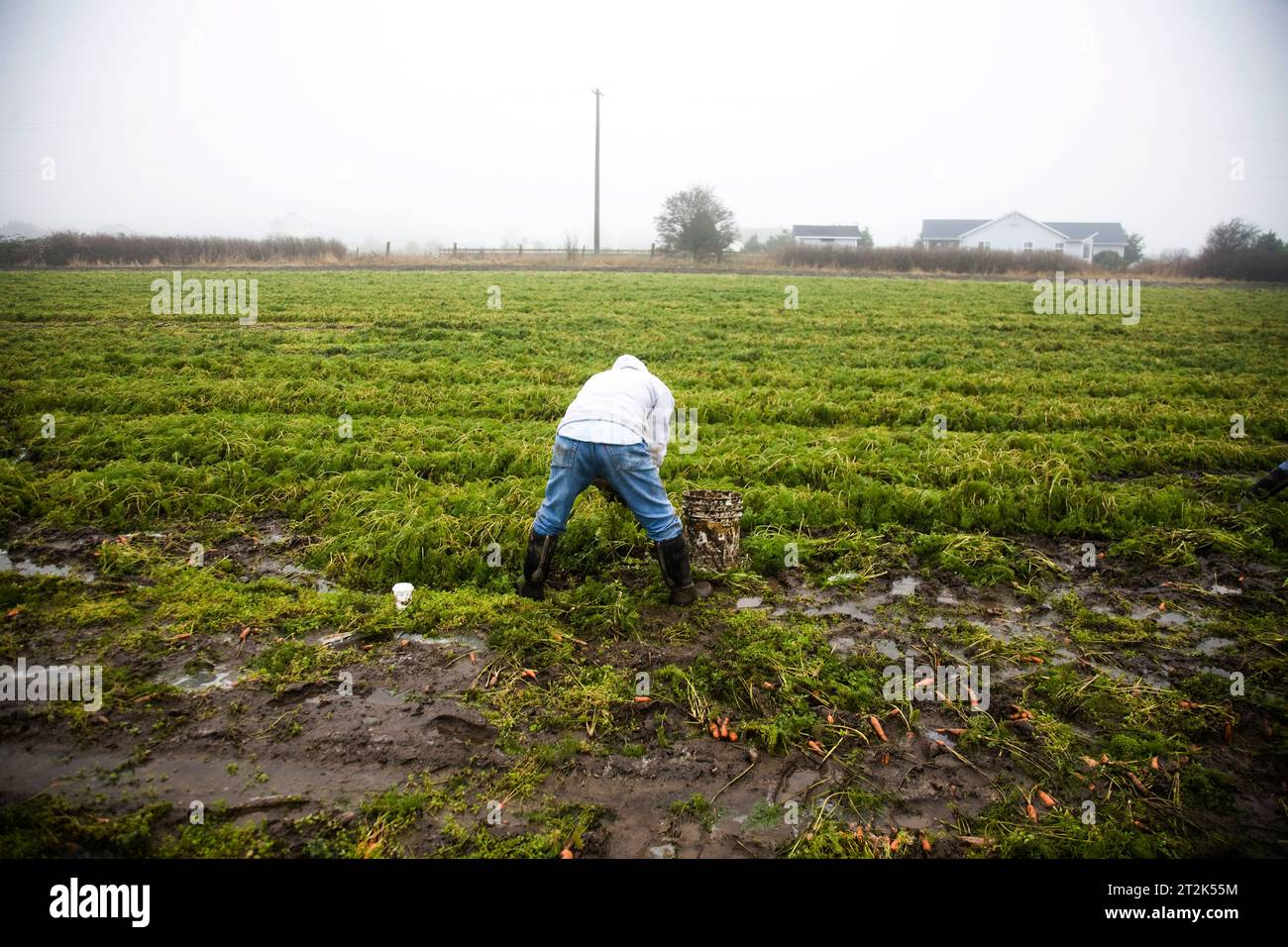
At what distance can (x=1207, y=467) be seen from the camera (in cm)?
809

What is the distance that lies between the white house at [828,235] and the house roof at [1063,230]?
297 inches

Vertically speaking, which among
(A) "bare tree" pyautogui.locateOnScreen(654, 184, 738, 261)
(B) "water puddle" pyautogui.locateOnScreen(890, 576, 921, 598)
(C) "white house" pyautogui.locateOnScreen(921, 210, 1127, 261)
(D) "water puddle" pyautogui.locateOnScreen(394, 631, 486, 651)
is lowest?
(D) "water puddle" pyautogui.locateOnScreen(394, 631, 486, 651)

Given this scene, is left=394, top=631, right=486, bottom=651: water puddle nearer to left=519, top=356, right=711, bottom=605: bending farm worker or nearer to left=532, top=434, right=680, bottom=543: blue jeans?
left=519, top=356, right=711, bottom=605: bending farm worker

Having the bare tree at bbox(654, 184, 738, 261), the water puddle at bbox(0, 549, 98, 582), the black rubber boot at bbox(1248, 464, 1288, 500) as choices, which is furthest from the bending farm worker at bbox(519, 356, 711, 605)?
the bare tree at bbox(654, 184, 738, 261)

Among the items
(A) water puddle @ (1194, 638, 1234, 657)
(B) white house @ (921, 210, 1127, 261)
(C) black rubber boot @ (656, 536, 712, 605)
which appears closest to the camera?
(A) water puddle @ (1194, 638, 1234, 657)

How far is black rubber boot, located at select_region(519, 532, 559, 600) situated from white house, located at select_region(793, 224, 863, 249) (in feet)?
247

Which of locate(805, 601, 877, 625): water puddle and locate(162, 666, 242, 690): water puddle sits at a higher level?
locate(805, 601, 877, 625): water puddle

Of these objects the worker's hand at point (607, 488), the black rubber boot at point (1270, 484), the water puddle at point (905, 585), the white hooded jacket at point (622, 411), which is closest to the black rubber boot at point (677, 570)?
the worker's hand at point (607, 488)

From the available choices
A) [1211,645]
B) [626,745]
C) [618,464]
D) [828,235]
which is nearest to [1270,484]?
[1211,645]

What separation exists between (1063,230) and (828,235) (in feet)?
87.2

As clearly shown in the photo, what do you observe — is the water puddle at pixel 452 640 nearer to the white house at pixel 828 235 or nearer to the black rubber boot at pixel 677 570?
the black rubber boot at pixel 677 570

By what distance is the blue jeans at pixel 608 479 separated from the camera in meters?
4.79

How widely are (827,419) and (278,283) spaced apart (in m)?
24.9

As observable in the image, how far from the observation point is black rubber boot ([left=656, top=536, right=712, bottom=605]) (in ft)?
16.7
